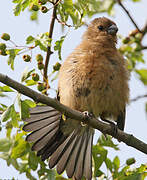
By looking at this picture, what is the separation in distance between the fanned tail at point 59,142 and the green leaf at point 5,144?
221 millimetres

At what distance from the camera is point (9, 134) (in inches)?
161

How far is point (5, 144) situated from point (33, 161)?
1.27 feet

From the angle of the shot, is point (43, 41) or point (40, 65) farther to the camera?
point (40, 65)

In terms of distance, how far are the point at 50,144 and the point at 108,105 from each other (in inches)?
36.5

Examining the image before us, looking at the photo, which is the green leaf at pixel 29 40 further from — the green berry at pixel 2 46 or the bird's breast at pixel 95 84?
the bird's breast at pixel 95 84

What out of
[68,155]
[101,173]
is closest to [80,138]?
[68,155]

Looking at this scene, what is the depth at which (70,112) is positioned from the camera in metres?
3.31

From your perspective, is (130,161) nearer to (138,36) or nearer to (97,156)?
(97,156)

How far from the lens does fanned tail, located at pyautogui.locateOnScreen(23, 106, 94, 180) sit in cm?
422


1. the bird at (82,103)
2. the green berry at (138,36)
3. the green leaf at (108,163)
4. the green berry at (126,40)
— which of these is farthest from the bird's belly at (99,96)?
the green berry at (138,36)

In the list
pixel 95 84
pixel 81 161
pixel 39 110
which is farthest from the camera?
pixel 81 161

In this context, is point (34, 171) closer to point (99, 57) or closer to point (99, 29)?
point (99, 57)

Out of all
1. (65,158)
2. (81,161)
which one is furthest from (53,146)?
Answer: (81,161)

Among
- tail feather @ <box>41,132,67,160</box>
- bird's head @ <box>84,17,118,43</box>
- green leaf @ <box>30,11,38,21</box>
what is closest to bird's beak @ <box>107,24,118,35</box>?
bird's head @ <box>84,17,118,43</box>
